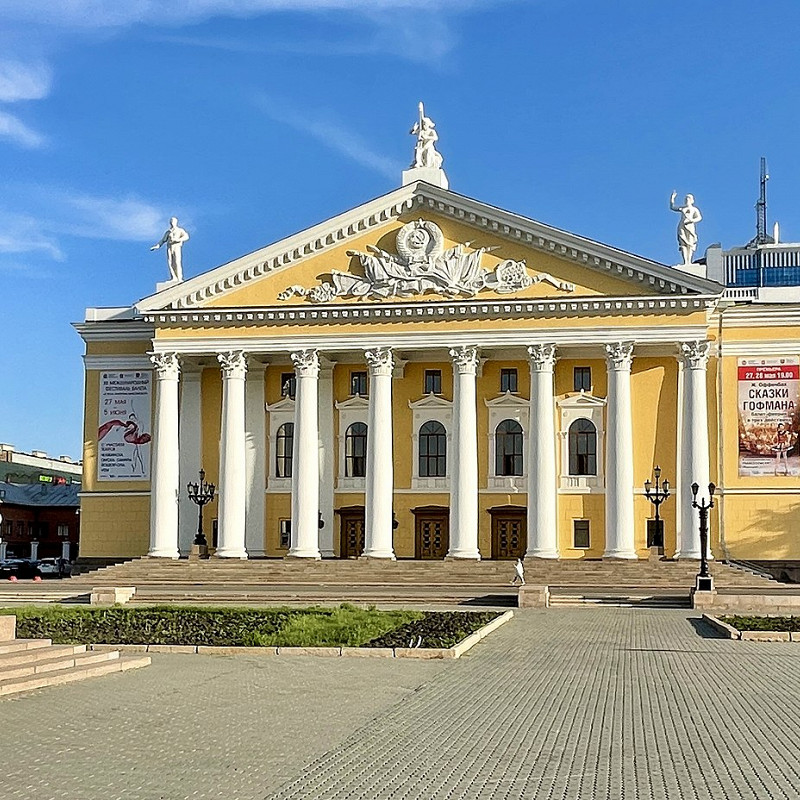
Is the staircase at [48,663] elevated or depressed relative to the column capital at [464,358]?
depressed

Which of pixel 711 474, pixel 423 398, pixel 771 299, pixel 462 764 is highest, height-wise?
pixel 771 299

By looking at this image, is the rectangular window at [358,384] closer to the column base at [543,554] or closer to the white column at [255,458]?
the white column at [255,458]

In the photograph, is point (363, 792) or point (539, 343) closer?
point (363, 792)

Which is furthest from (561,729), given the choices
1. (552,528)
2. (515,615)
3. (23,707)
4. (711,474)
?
(711,474)

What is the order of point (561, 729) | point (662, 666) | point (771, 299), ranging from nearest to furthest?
1. point (561, 729)
2. point (662, 666)
3. point (771, 299)

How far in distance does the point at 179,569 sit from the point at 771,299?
2565 cm

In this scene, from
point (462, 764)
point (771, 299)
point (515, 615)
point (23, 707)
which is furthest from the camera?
point (771, 299)

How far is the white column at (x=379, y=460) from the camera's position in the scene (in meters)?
48.0

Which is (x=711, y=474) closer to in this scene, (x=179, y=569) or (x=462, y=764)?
(x=179, y=569)

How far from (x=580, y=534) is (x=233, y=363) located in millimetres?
15113

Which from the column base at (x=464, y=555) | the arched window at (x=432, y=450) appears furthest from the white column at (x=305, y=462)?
the column base at (x=464, y=555)

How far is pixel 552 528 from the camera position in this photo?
155 feet

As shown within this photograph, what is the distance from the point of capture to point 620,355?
47.0 meters

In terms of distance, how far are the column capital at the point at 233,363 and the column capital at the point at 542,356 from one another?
11.1m
